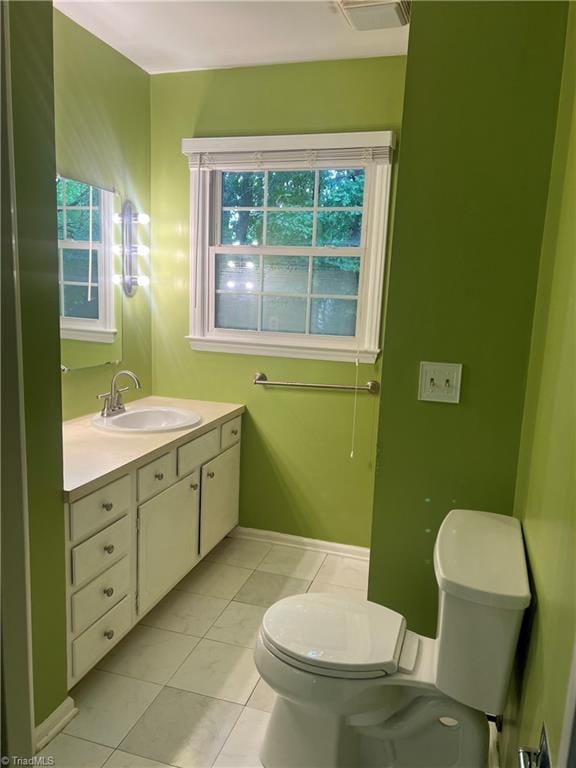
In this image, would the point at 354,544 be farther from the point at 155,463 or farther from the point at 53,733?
the point at 53,733

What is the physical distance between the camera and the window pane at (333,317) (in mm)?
2988

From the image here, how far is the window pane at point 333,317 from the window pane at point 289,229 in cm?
34

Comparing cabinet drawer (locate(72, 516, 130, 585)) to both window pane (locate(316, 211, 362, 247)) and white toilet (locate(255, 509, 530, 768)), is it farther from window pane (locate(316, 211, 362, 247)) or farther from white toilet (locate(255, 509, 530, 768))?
window pane (locate(316, 211, 362, 247))

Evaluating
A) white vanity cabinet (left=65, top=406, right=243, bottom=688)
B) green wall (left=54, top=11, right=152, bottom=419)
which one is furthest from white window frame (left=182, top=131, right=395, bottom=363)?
white vanity cabinet (left=65, top=406, right=243, bottom=688)

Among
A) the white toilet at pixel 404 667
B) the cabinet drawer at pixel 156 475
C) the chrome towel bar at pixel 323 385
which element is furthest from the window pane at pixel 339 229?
the white toilet at pixel 404 667

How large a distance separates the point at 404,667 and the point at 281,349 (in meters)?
1.85

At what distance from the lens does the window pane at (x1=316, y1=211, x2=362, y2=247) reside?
291 cm

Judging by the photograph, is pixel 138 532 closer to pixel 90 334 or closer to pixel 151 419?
pixel 151 419

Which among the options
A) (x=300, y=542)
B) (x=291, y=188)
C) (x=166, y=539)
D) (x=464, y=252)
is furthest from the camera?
(x=300, y=542)

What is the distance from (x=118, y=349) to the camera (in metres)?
2.95

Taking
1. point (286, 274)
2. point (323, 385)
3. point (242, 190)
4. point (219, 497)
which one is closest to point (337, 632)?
point (219, 497)

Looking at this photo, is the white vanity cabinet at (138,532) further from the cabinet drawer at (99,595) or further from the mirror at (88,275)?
the mirror at (88,275)

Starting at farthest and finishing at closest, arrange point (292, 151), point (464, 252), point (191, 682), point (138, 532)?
1. point (292, 151)
2. point (138, 532)
3. point (191, 682)
4. point (464, 252)

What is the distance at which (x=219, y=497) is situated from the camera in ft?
9.68
